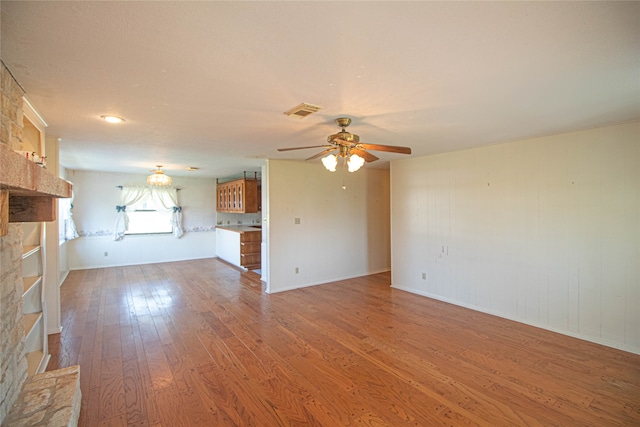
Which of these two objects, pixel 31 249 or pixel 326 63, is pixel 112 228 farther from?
pixel 326 63

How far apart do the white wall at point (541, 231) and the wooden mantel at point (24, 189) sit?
4427mm

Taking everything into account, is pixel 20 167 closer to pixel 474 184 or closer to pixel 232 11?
pixel 232 11

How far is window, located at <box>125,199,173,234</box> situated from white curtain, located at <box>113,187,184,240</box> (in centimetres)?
9

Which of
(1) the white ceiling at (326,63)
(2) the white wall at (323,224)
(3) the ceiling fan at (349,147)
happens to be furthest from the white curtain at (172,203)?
(3) the ceiling fan at (349,147)

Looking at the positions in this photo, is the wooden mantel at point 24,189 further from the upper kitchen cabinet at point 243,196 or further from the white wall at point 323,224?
the upper kitchen cabinet at point 243,196

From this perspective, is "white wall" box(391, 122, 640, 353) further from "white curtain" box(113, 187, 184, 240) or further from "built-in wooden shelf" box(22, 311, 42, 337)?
"white curtain" box(113, 187, 184, 240)

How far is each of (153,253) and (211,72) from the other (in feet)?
23.5

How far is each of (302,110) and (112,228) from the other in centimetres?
692

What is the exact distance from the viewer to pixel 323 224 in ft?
18.9

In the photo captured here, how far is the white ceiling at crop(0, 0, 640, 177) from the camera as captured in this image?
4.18ft

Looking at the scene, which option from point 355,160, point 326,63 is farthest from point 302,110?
point 326,63

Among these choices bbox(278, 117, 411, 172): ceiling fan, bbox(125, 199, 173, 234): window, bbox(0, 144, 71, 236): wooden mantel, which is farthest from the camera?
bbox(125, 199, 173, 234): window

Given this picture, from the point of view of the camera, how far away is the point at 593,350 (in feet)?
9.96

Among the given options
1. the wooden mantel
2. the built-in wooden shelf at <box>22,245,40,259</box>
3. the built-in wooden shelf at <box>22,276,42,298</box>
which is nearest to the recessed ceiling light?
the wooden mantel
